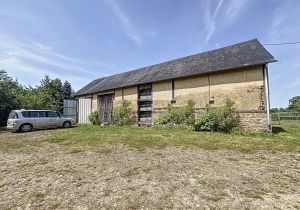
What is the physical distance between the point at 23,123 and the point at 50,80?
2024cm

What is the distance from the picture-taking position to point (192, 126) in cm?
845

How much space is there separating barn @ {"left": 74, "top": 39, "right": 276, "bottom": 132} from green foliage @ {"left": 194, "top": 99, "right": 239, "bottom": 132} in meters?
0.34

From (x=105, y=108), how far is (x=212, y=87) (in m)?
8.80

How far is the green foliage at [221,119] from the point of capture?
24.8 ft

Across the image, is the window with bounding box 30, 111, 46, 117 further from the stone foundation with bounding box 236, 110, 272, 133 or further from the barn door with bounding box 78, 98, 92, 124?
the stone foundation with bounding box 236, 110, 272, 133

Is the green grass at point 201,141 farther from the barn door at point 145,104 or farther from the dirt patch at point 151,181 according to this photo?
the barn door at point 145,104

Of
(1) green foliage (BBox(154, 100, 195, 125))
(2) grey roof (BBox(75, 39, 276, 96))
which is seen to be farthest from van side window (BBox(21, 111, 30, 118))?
(1) green foliage (BBox(154, 100, 195, 125))

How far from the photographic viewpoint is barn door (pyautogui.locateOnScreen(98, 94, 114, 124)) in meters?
12.7

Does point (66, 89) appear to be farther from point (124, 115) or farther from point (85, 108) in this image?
point (124, 115)

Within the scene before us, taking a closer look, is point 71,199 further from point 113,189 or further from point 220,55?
point 220,55

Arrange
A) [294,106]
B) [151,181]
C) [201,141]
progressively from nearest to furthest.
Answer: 1. [151,181]
2. [201,141]
3. [294,106]

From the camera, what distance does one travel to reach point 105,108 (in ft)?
43.0

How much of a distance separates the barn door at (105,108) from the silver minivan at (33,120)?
2880mm

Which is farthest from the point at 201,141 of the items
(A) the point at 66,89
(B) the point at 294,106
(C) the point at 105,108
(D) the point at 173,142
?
(B) the point at 294,106
